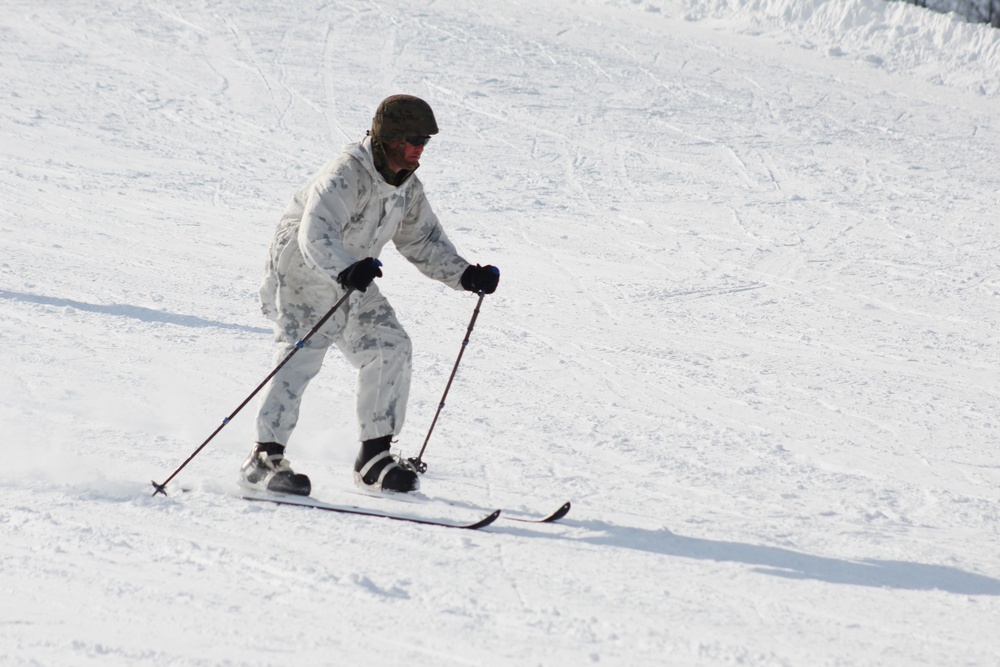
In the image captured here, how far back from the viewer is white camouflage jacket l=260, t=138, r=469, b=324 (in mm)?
4156

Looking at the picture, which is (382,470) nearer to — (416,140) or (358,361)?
(358,361)

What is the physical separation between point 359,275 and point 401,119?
635mm

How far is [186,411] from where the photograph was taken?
17.9 feet

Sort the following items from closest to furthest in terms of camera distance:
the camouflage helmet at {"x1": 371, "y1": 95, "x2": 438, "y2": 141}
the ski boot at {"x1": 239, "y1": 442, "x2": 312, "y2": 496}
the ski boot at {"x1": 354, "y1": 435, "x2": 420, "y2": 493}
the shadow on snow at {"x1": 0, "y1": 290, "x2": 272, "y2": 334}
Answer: the camouflage helmet at {"x1": 371, "y1": 95, "x2": 438, "y2": 141}
the ski boot at {"x1": 239, "y1": 442, "x2": 312, "y2": 496}
the ski boot at {"x1": 354, "y1": 435, "x2": 420, "y2": 493}
the shadow on snow at {"x1": 0, "y1": 290, "x2": 272, "y2": 334}

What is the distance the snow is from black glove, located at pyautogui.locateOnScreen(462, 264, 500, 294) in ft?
2.69

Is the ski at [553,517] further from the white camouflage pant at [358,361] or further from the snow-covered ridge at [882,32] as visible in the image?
the snow-covered ridge at [882,32]

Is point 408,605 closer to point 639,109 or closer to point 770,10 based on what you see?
point 639,109

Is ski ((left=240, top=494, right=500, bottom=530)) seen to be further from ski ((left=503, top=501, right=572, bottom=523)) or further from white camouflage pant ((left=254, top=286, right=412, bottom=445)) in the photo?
white camouflage pant ((left=254, top=286, right=412, bottom=445))

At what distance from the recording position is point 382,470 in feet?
14.8

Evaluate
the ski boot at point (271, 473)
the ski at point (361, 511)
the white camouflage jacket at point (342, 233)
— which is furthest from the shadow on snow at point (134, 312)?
the ski at point (361, 511)

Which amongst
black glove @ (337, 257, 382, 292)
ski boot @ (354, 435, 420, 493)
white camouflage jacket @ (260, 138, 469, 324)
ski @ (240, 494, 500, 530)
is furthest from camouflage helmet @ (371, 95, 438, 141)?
ski @ (240, 494, 500, 530)

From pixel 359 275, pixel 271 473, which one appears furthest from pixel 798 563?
pixel 271 473

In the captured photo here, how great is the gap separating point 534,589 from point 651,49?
14.4 metres

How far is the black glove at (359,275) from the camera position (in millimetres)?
3930
